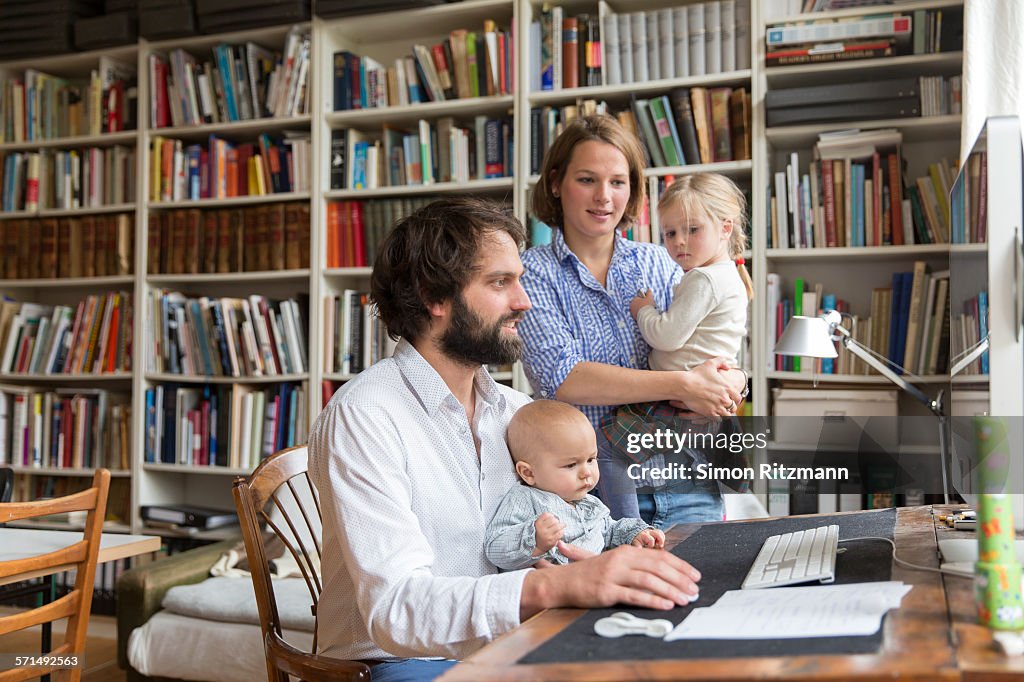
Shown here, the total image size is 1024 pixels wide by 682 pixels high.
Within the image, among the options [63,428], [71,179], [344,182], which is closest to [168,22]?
[71,179]

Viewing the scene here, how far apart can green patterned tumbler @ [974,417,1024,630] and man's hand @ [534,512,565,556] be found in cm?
58

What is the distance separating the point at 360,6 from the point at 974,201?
109 inches

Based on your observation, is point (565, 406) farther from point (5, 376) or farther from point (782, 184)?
point (5, 376)

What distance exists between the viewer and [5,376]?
156 inches

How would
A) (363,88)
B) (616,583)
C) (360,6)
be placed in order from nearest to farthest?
1. (616,583)
2. (360,6)
3. (363,88)

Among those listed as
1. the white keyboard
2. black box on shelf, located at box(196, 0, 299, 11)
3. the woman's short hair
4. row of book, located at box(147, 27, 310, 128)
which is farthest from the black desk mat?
black box on shelf, located at box(196, 0, 299, 11)

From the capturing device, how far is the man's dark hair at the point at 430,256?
4.93 feet

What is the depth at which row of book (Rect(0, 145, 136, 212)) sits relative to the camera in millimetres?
3904

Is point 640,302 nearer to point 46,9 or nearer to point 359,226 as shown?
point 359,226

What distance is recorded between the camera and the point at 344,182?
353cm

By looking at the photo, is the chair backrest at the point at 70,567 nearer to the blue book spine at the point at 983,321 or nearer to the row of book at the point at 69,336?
the blue book spine at the point at 983,321

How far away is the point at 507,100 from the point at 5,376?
8.08 feet

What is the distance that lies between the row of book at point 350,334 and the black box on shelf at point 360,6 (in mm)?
1037

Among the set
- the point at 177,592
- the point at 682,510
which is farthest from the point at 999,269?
the point at 177,592
